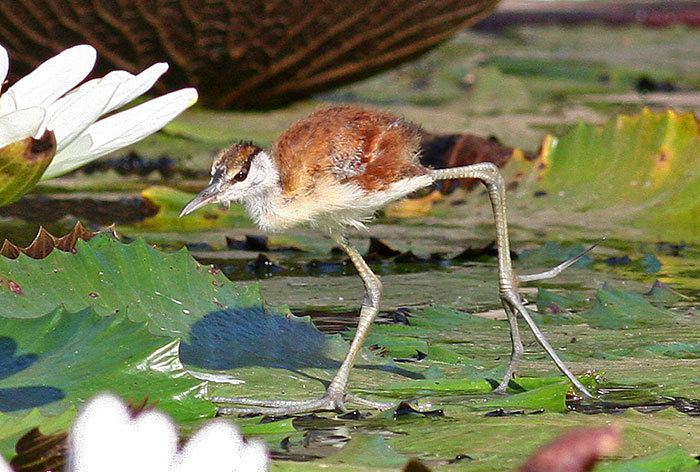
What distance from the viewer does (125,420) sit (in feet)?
2.98

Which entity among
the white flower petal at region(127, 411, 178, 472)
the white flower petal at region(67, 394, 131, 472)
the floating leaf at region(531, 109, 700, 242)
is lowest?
the floating leaf at region(531, 109, 700, 242)

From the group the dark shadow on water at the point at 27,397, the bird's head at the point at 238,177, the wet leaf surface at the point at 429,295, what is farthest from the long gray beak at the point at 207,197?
the dark shadow on water at the point at 27,397

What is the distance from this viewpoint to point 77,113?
4.68ft

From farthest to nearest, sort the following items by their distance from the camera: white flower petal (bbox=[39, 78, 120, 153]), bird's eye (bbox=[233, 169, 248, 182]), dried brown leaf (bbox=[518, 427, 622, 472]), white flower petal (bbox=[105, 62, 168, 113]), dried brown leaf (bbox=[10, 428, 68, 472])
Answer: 1. bird's eye (bbox=[233, 169, 248, 182])
2. white flower petal (bbox=[105, 62, 168, 113])
3. white flower petal (bbox=[39, 78, 120, 153])
4. dried brown leaf (bbox=[10, 428, 68, 472])
5. dried brown leaf (bbox=[518, 427, 622, 472])

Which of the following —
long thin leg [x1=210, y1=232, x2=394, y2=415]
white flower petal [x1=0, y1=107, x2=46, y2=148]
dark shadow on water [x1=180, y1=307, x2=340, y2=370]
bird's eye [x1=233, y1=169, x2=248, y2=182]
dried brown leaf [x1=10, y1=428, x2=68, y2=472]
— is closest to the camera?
dried brown leaf [x1=10, y1=428, x2=68, y2=472]

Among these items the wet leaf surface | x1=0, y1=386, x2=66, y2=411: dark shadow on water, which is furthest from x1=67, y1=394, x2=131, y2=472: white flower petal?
x1=0, y1=386, x2=66, y2=411: dark shadow on water

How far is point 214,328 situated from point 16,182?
2.31ft

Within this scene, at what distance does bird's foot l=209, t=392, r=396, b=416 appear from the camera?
175 centimetres

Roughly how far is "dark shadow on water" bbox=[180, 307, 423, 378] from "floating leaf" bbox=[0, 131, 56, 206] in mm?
603

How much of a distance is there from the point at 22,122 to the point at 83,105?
138 millimetres

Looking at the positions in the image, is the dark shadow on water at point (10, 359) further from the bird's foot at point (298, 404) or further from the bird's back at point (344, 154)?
the bird's back at point (344, 154)

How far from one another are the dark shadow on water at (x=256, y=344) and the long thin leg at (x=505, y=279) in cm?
19

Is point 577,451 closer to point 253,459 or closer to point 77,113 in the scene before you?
point 253,459

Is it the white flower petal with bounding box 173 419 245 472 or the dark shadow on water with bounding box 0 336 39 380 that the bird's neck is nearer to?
the dark shadow on water with bounding box 0 336 39 380
